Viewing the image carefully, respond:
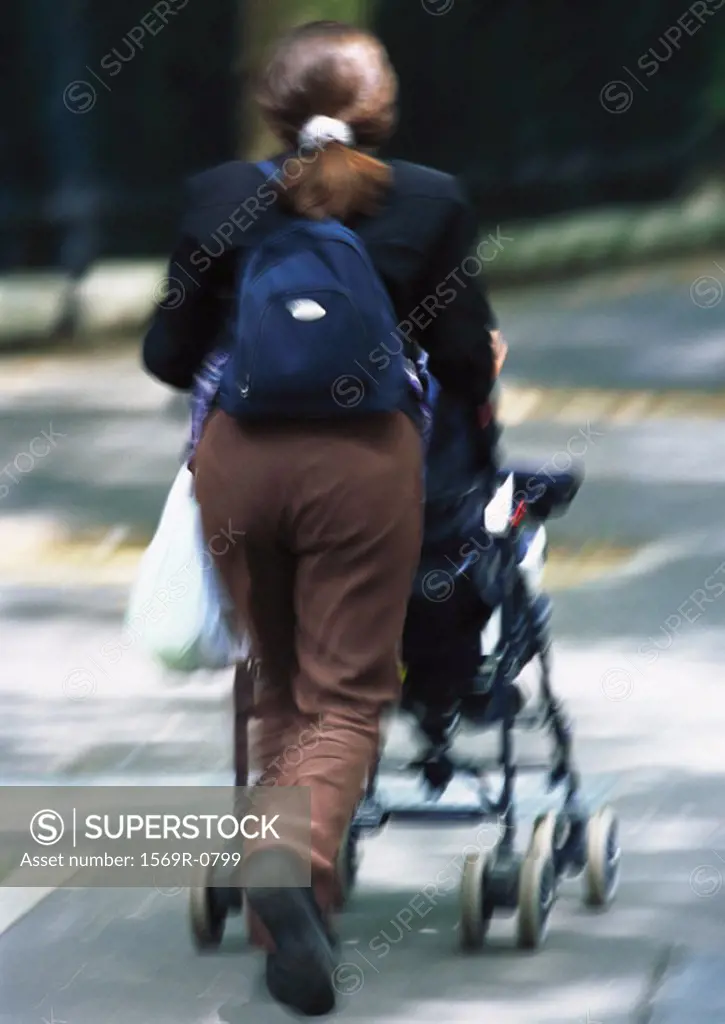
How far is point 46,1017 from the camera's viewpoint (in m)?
5.26

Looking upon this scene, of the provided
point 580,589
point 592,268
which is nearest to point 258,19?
point 580,589

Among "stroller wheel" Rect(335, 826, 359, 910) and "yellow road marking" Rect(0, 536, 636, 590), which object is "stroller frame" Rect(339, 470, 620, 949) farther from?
"yellow road marking" Rect(0, 536, 636, 590)

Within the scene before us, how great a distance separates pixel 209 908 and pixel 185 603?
697 mm

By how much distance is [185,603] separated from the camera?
534cm

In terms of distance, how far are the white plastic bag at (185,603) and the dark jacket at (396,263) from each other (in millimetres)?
337

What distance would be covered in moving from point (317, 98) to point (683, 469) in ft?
23.8

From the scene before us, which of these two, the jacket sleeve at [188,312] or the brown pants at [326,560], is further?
the jacket sleeve at [188,312]

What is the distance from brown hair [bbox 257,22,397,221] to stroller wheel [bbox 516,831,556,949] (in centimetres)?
146

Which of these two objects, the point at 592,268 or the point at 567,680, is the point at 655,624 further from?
the point at 592,268

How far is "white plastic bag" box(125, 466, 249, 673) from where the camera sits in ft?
17.4

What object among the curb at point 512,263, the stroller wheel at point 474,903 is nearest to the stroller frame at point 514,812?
the stroller wheel at point 474,903

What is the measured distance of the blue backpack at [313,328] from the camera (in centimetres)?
497

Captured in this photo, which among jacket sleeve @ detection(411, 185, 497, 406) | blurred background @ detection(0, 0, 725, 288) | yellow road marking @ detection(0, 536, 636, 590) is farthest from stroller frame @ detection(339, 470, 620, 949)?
blurred background @ detection(0, 0, 725, 288)

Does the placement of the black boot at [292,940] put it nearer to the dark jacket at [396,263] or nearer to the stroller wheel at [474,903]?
the stroller wheel at [474,903]
